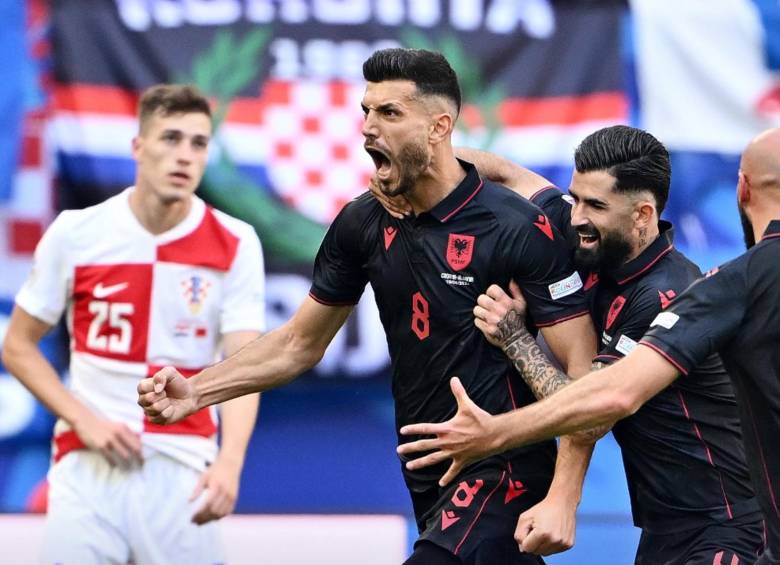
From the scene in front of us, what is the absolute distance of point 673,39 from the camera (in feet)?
24.8

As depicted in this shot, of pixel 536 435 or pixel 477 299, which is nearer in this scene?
pixel 536 435

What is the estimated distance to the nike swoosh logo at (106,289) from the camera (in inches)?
233

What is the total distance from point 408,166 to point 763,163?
1.08 m

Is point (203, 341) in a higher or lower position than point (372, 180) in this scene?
lower

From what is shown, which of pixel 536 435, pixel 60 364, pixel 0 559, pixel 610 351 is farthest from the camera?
pixel 60 364

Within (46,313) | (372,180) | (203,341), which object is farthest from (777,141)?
(46,313)

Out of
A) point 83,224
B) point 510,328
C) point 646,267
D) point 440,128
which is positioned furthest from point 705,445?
point 83,224

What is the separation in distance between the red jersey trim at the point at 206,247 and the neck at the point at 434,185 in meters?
1.71

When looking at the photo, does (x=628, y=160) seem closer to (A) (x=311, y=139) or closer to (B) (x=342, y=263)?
(B) (x=342, y=263)

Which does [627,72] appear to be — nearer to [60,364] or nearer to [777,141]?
[60,364]

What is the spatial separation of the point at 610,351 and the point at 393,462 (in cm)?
364

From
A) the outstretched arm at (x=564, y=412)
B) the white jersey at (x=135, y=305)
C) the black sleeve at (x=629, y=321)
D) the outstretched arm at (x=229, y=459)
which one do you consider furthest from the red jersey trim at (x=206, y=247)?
the outstretched arm at (x=564, y=412)

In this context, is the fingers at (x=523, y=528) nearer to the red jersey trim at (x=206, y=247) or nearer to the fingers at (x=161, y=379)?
the fingers at (x=161, y=379)

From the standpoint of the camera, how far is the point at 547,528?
407 cm
